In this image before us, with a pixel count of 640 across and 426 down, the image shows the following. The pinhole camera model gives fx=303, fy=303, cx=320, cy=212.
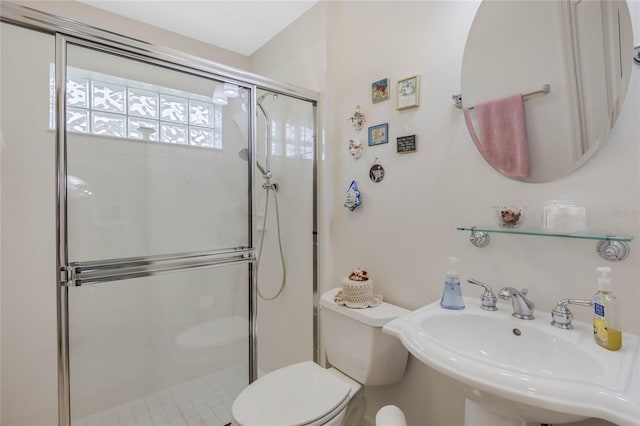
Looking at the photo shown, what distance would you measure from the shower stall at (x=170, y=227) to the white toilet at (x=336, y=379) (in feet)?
1.63

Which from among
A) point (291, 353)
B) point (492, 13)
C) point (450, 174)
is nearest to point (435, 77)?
point (492, 13)

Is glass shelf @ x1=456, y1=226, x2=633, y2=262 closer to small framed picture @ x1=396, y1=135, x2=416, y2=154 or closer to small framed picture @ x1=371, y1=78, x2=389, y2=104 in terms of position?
small framed picture @ x1=396, y1=135, x2=416, y2=154

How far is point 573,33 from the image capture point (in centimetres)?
96

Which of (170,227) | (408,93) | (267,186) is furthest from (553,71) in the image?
(170,227)

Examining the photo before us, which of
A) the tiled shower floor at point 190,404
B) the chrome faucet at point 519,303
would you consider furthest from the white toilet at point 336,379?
the tiled shower floor at point 190,404

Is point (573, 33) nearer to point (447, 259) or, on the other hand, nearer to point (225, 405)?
point (447, 259)

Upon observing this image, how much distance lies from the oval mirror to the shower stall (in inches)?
38.3

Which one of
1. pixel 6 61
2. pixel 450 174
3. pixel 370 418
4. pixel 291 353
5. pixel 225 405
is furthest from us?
pixel 291 353

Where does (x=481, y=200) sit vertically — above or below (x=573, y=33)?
below

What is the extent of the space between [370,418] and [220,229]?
1.25m

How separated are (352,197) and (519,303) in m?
0.88

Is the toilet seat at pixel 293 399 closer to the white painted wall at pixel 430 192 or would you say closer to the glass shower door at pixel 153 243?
the white painted wall at pixel 430 192

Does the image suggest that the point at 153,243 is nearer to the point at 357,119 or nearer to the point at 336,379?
the point at 336,379

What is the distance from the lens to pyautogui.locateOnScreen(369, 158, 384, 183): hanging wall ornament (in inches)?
59.5
